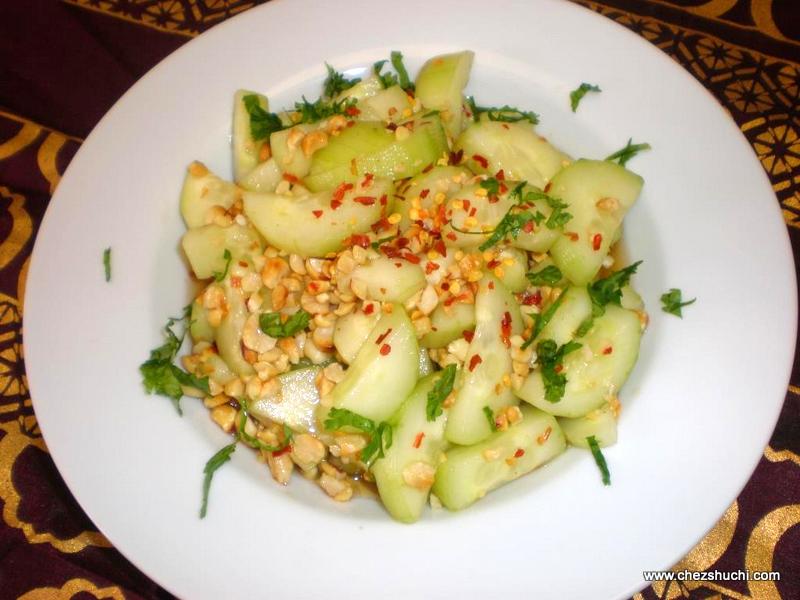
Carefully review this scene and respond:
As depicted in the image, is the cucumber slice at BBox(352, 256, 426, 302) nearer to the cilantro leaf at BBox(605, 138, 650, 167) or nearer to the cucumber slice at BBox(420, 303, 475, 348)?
the cucumber slice at BBox(420, 303, 475, 348)

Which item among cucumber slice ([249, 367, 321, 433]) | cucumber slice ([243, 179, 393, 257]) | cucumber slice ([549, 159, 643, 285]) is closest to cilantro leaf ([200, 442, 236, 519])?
cucumber slice ([249, 367, 321, 433])

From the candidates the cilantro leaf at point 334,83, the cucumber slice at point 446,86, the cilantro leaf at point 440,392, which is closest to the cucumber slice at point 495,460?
the cilantro leaf at point 440,392

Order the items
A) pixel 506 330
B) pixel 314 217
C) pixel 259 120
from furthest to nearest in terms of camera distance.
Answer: pixel 259 120 → pixel 314 217 → pixel 506 330

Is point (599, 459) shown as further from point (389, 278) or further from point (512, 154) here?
point (512, 154)

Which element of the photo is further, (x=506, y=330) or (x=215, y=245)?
(x=215, y=245)

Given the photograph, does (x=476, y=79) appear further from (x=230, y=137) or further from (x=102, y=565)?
(x=102, y=565)

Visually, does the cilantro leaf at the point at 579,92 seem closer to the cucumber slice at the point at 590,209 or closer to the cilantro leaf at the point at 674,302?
the cucumber slice at the point at 590,209

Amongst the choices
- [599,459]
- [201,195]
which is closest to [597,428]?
[599,459]
